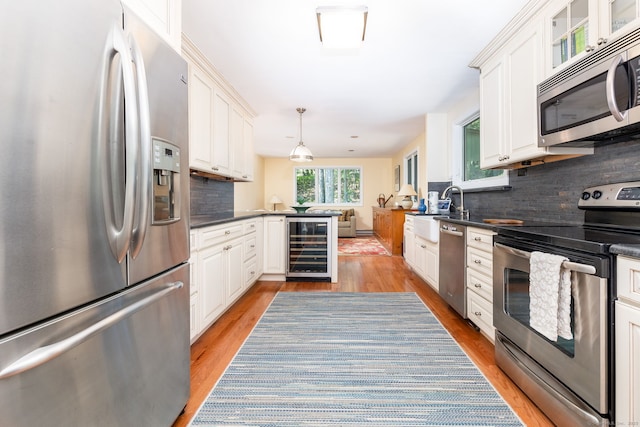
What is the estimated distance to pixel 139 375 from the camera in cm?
102

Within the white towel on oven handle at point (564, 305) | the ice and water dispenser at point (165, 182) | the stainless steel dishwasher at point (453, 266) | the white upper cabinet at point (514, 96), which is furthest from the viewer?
the stainless steel dishwasher at point (453, 266)

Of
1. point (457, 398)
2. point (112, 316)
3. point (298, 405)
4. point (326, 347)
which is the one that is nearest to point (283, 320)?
point (326, 347)

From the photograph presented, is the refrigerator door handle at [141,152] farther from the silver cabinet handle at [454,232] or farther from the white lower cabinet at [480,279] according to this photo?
the silver cabinet handle at [454,232]

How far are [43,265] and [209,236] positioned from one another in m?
1.52

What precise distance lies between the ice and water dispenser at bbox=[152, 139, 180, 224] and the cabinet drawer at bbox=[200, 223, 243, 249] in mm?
936

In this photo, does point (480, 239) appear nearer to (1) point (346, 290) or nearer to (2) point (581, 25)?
(2) point (581, 25)

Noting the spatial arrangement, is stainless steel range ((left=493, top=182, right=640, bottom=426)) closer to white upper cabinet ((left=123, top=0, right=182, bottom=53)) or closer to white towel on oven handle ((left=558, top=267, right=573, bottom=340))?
white towel on oven handle ((left=558, top=267, right=573, bottom=340))

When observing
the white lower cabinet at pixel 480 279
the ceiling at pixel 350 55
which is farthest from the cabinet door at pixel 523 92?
→ the white lower cabinet at pixel 480 279

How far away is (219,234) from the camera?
240 cm

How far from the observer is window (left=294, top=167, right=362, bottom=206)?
8.89 m

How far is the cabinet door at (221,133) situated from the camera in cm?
293

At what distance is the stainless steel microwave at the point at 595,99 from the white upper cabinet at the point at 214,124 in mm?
2616

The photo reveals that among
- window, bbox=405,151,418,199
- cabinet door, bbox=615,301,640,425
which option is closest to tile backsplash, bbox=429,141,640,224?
cabinet door, bbox=615,301,640,425

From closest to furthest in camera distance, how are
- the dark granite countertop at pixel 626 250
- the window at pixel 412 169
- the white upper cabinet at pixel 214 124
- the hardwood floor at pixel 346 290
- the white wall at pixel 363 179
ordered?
the dark granite countertop at pixel 626 250 → the hardwood floor at pixel 346 290 → the white upper cabinet at pixel 214 124 → the window at pixel 412 169 → the white wall at pixel 363 179
